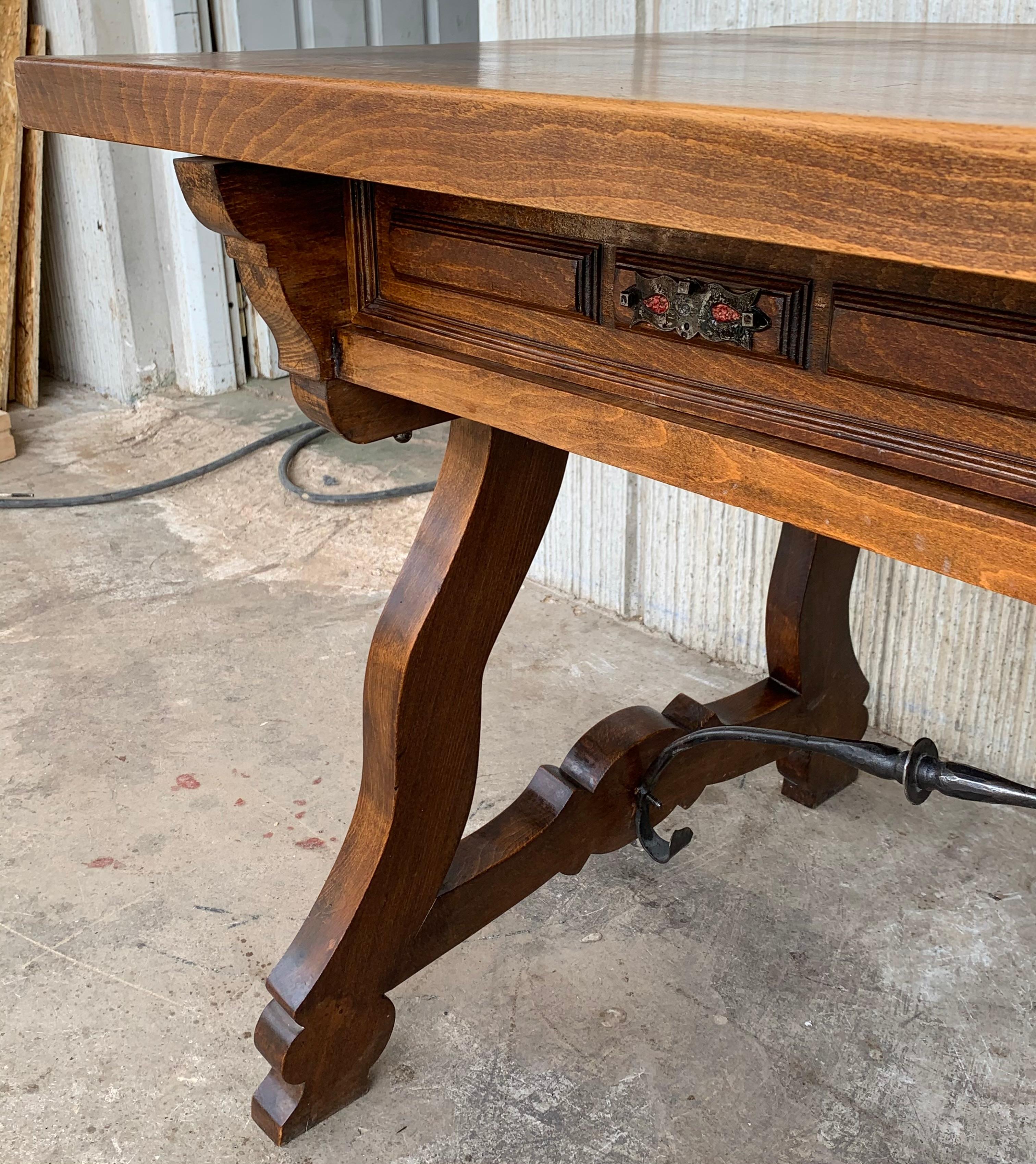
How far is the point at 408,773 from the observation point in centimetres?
107

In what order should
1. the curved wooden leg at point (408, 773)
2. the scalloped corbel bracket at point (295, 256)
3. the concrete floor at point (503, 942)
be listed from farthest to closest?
the concrete floor at point (503, 942), the curved wooden leg at point (408, 773), the scalloped corbel bracket at point (295, 256)

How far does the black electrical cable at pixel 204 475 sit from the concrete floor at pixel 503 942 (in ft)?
1.79

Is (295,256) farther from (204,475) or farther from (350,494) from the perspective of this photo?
(204,475)

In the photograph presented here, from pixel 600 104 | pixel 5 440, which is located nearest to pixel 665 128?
pixel 600 104

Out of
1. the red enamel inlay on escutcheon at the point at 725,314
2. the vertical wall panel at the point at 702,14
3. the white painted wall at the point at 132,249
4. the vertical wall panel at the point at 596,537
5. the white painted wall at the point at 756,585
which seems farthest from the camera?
the white painted wall at the point at 132,249

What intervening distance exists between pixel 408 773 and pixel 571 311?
0.48 metres

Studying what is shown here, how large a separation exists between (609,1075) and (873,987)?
33 centimetres

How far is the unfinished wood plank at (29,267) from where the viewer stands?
10.6ft

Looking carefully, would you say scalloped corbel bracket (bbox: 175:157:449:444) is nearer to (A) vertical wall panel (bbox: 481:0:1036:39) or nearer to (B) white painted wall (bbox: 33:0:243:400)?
(A) vertical wall panel (bbox: 481:0:1036:39)

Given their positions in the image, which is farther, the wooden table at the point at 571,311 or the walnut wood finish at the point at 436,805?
the walnut wood finish at the point at 436,805

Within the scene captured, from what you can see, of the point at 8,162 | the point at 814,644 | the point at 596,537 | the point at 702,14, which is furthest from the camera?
the point at 8,162

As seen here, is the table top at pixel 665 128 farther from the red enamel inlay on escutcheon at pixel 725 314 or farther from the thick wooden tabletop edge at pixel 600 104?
the red enamel inlay on escutcheon at pixel 725 314

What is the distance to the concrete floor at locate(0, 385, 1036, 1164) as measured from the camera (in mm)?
1130

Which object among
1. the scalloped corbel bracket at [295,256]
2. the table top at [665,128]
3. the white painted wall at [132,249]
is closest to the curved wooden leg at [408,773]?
the scalloped corbel bracket at [295,256]
